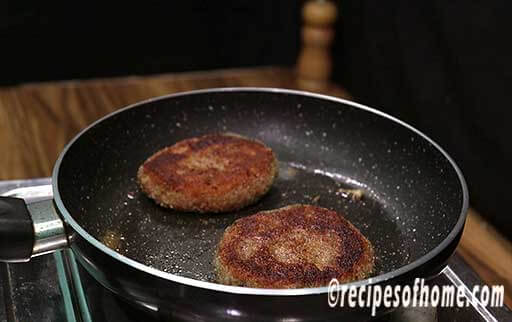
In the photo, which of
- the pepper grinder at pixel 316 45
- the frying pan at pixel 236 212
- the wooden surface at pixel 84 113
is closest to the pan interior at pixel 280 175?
the frying pan at pixel 236 212

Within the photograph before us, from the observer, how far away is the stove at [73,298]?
0.70 metres

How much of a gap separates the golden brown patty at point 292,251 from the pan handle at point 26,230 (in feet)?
0.64

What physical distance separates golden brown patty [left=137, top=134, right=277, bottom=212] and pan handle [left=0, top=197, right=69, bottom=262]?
232 millimetres

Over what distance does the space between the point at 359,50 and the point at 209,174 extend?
82 centimetres

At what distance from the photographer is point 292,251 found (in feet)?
2.34

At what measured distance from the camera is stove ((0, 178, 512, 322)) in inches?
27.4

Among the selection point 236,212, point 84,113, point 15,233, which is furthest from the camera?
point 84,113

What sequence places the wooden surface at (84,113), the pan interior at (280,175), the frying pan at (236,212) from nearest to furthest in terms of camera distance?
1. the frying pan at (236,212)
2. the pan interior at (280,175)
3. the wooden surface at (84,113)

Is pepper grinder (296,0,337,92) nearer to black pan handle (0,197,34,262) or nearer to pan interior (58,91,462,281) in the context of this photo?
pan interior (58,91,462,281)

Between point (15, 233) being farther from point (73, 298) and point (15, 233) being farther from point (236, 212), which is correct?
point (236, 212)

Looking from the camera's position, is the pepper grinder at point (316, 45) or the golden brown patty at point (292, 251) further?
the pepper grinder at point (316, 45)

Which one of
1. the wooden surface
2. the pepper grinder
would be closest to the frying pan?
the wooden surface

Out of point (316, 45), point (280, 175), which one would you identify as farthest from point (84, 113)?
point (280, 175)

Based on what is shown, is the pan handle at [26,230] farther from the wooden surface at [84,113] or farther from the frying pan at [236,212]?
the wooden surface at [84,113]
